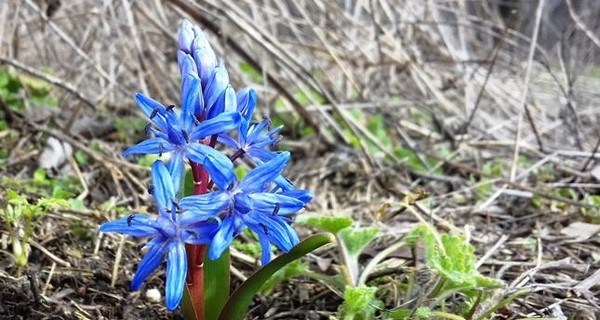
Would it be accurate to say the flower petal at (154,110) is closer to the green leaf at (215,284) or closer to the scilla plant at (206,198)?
the scilla plant at (206,198)

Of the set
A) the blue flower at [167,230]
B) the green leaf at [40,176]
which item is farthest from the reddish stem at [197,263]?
the green leaf at [40,176]

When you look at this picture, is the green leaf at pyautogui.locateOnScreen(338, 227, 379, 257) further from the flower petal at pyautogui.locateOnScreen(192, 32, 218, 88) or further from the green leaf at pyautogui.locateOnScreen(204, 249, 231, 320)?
the flower petal at pyautogui.locateOnScreen(192, 32, 218, 88)

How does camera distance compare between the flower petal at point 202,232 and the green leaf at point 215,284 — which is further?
the green leaf at point 215,284

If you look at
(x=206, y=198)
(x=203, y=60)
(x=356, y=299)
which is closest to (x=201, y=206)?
(x=206, y=198)

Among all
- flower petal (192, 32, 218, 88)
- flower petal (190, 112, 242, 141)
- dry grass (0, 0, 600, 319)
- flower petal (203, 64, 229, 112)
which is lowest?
dry grass (0, 0, 600, 319)

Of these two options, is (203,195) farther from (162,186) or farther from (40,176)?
(40,176)

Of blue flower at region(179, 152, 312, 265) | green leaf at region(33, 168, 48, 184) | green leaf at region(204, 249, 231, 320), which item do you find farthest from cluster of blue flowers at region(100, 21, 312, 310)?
green leaf at region(33, 168, 48, 184)
